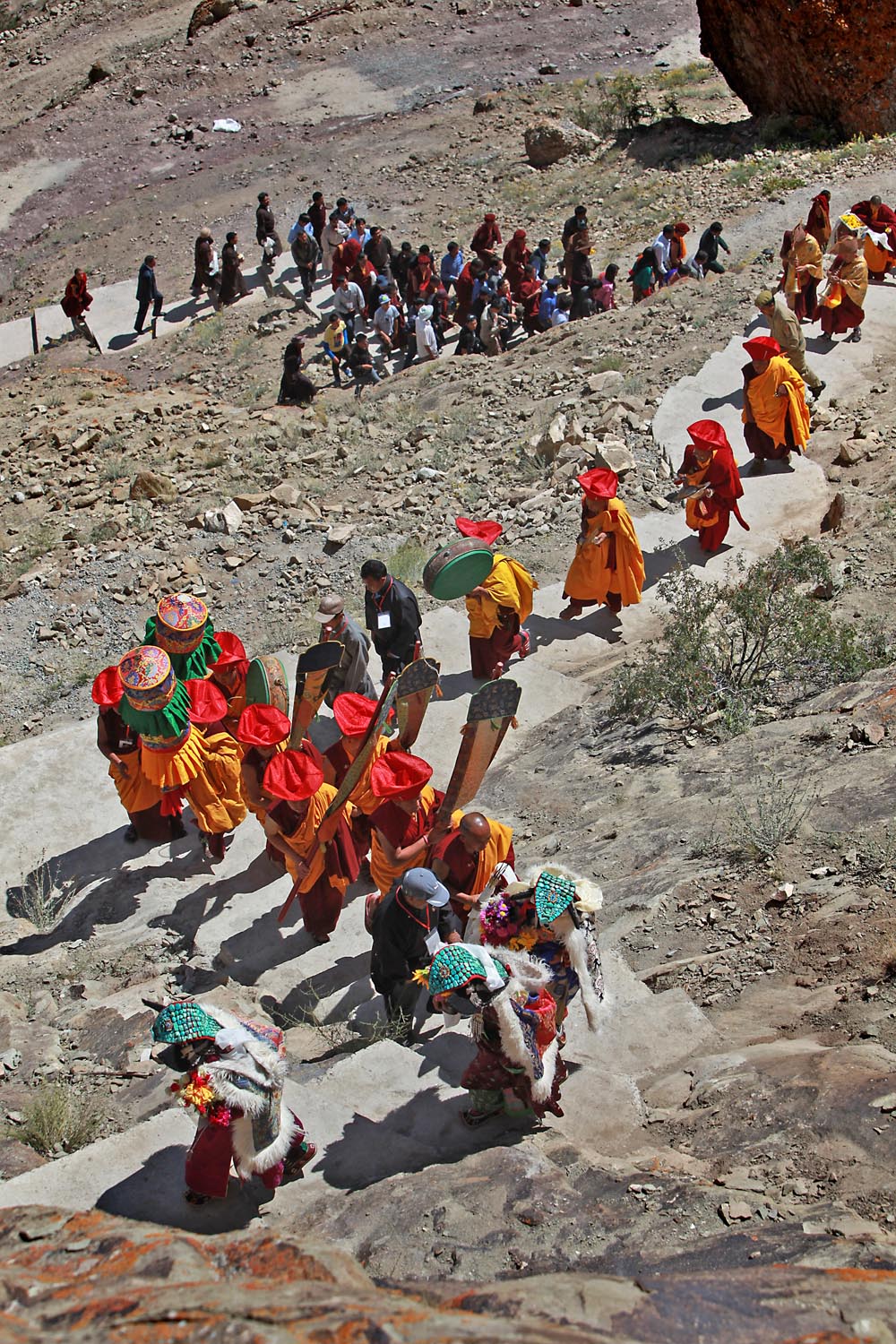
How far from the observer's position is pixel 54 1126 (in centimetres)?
520

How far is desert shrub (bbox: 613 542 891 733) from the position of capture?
847cm

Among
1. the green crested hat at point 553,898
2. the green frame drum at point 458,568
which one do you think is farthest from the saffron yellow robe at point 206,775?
the green crested hat at point 553,898

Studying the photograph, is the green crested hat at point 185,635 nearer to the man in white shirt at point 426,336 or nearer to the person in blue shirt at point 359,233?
the man in white shirt at point 426,336

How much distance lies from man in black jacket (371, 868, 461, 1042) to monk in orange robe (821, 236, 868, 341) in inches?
435

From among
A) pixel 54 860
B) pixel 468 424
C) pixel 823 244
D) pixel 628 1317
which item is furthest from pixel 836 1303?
pixel 823 244

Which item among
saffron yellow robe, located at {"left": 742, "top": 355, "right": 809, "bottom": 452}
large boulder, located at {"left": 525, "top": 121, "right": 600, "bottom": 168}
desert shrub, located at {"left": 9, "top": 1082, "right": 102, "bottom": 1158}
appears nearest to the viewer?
desert shrub, located at {"left": 9, "top": 1082, "right": 102, "bottom": 1158}

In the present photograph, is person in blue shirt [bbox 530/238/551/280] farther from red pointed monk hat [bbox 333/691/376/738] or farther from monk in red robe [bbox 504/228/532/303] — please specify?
red pointed monk hat [bbox 333/691/376/738]

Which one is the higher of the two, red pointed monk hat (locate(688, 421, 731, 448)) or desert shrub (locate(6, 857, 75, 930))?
red pointed monk hat (locate(688, 421, 731, 448))

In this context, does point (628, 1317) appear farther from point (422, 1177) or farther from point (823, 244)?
point (823, 244)

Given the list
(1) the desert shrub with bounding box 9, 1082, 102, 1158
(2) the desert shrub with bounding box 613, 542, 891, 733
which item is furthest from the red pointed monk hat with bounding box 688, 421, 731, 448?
(1) the desert shrub with bounding box 9, 1082, 102, 1158

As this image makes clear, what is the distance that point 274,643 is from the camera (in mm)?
11289

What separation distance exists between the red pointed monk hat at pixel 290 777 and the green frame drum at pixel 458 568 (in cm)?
231

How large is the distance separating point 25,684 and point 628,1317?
379 inches

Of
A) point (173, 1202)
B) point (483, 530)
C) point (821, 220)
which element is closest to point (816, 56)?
point (821, 220)
